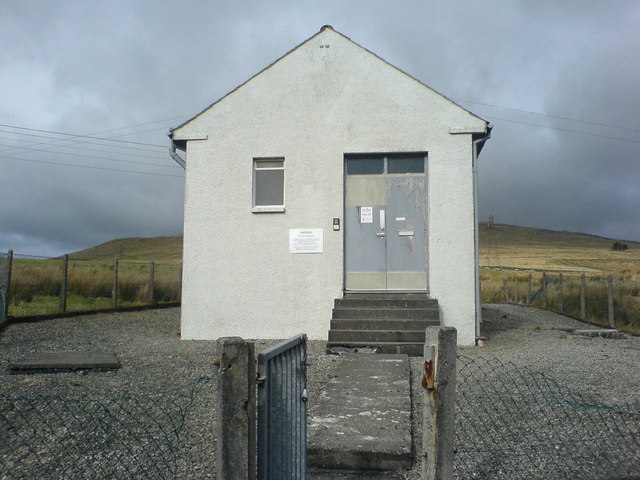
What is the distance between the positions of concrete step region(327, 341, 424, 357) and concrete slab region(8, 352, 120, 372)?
12.0ft

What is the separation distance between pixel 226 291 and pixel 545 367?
6.30m

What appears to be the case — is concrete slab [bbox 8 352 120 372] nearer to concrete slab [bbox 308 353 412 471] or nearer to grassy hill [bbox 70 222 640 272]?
concrete slab [bbox 308 353 412 471]

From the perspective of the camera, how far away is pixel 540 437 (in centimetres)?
498

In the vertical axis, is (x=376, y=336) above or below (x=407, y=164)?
below

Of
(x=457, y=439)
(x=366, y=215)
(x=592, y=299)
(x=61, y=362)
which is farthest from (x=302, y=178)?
(x=592, y=299)

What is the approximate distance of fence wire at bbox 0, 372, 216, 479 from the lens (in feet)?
13.9

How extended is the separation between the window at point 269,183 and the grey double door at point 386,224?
1.43m

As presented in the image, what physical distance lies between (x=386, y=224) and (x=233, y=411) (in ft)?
28.3

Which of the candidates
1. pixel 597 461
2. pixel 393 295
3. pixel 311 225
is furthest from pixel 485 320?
pixel 597 461

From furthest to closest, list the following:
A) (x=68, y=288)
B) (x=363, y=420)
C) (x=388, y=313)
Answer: (x=68, y=288)
(x=388, y=313)
(x=363, y=420)

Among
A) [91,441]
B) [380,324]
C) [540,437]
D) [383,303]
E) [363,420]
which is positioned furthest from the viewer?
[383,303]

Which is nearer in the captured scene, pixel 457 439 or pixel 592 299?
pixel 457 439

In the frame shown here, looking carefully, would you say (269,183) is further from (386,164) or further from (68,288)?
(68,288)

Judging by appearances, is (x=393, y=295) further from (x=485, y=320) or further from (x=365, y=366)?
(x=485, y=320)
